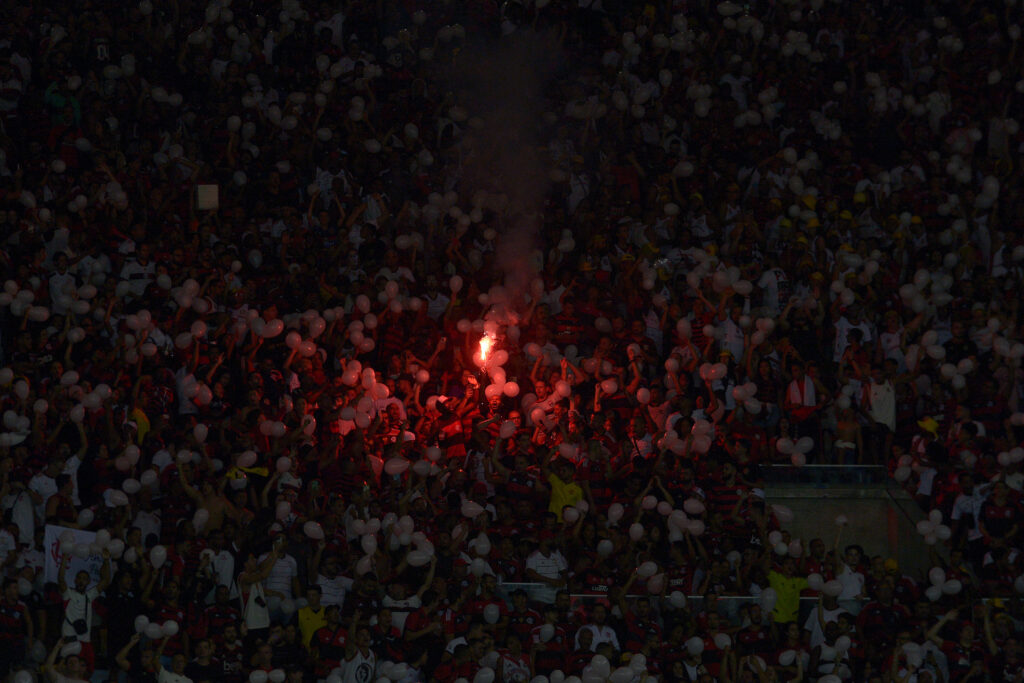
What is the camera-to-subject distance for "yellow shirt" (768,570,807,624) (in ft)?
44.9

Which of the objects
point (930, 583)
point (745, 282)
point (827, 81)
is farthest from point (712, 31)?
point (930, 583)

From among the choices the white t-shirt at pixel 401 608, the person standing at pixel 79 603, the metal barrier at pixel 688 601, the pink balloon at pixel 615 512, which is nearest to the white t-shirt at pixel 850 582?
the metal barrier at pixel 688 601

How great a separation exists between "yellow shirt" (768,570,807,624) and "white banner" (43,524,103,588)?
16.6ft

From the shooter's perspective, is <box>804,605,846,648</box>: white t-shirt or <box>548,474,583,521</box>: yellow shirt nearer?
<box>804,605,846,648</box>: white t-shirt

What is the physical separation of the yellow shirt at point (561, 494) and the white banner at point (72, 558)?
3526mm

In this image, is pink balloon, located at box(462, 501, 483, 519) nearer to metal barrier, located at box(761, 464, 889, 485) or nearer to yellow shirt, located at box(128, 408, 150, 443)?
metal barrier, located at box(761, 464, 889, 485)

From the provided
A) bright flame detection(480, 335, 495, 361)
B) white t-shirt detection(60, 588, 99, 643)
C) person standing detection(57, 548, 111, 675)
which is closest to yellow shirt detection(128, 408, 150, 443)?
person standing detection(57, 548, 111, 675)

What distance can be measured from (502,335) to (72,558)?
4230mm

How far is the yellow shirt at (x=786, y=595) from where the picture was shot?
13688 millimetres

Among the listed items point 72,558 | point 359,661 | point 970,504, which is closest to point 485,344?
point 359,661

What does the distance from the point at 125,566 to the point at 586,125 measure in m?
6.69

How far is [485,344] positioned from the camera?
50.9 feet

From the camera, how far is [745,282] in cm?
1569

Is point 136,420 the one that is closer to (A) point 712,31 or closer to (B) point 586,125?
(B) point 586,125
